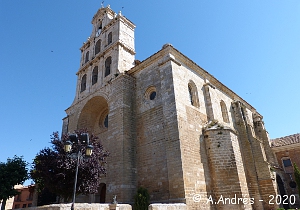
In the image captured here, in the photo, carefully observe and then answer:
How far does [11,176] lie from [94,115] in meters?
6.88

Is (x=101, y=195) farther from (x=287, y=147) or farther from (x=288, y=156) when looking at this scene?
(x=287, y=147)

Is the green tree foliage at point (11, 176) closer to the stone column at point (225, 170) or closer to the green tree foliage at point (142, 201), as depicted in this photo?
the green tree foliage at point (142, 201)

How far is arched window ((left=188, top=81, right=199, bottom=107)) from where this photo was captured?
14.1 meters

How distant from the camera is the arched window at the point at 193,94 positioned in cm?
1411

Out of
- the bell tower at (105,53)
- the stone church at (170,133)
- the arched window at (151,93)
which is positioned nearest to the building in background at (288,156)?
the stone church at (170,133)

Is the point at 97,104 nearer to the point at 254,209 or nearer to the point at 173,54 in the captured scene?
the point at 173,54

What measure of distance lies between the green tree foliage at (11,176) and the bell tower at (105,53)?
21.5ft

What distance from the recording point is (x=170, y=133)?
11344 millimetres

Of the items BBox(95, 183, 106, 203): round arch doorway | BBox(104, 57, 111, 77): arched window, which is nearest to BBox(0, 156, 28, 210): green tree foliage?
BBox(95, 183, 106, 203): round arch doorway

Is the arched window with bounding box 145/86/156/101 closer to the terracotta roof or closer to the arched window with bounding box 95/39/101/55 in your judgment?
the arched window with bounding box 95/39/101/55

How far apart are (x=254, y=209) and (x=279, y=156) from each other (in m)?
11.8

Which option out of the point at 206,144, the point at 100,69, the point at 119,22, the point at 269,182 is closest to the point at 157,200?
the point at 206,144

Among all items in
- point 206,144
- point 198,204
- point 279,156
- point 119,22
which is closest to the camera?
point 198,204

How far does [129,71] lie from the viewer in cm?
1569
